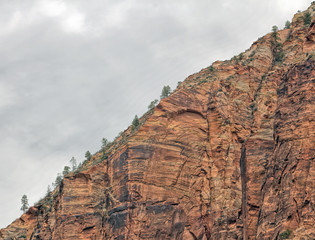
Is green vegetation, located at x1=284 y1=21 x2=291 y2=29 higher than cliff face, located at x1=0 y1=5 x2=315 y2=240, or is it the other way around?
green vegetation, located at x1=284 y1=21 x2=291 y2=29

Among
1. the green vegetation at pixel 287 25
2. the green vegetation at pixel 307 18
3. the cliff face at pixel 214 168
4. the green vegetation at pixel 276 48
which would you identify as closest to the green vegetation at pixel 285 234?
the cliff face at pixel 214 168

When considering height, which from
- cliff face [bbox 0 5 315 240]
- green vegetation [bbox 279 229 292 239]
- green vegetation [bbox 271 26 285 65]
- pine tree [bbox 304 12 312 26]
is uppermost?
pine tree [bbox 304 12 312 26]

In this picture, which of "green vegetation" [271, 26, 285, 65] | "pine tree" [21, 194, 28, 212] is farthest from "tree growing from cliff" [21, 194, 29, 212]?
"green vegetation" [271, 26, 285, 65]

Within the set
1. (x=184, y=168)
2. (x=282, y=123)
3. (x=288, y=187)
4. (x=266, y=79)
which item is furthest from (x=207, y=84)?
(x=288, y=187)

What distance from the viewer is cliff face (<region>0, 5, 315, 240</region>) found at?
281 feet

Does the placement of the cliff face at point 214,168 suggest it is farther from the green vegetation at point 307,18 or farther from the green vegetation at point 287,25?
the green vegetation at point 287,25

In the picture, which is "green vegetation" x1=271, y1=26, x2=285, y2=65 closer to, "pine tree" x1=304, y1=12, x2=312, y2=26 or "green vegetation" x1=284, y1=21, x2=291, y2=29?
"pine tree" x1=304, y1=12, x2=312, y2=26

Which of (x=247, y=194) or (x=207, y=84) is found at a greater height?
(x=207, y=84)

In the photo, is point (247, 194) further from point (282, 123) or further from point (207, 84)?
point (207, 84)

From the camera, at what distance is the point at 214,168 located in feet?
339

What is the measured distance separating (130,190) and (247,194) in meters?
18.5

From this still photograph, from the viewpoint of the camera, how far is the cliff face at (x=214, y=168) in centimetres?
8556

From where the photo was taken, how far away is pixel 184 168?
102 metres

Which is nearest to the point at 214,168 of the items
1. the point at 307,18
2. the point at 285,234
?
the point at 285,234
